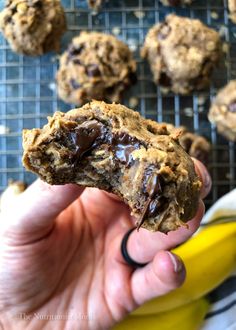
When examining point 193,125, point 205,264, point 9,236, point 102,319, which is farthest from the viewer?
point 193,125

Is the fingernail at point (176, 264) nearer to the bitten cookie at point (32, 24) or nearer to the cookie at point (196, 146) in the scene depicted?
the cookie at point (196, 146)

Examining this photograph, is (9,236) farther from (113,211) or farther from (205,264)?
(205,264)

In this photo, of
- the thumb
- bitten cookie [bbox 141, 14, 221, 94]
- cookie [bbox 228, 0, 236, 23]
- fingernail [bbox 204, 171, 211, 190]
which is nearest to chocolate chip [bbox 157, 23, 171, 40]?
bitten cookie [bbox 141, 14, 221, 94]

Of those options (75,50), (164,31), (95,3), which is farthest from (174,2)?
(75,50)

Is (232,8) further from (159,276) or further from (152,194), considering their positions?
(152,194)

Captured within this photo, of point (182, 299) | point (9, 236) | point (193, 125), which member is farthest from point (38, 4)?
point (182, 299)

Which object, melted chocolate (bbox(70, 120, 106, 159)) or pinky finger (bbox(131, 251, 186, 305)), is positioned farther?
pinky finger (bbox(131, 251, 186, 305))

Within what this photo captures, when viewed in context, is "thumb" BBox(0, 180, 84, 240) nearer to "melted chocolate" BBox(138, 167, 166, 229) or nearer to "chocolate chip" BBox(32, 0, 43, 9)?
"melted chocolate" BBox(138, 167, 166, 229)
